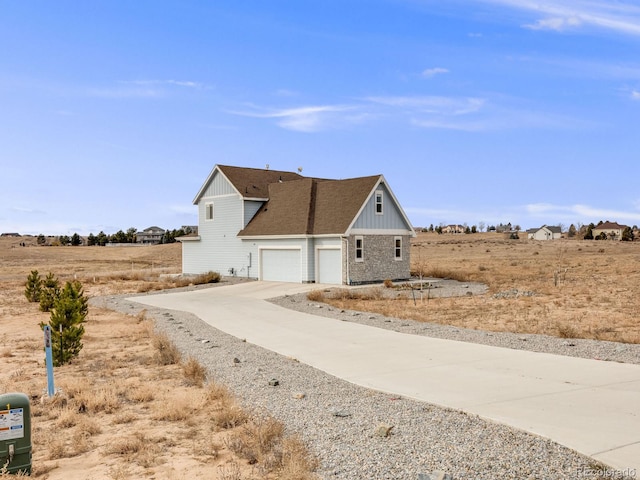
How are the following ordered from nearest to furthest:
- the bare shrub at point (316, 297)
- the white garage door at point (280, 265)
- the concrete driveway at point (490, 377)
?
the concrete driveway at point (490, 377) → the bare shrub at point (316, 297) → the white garage door at point (280, 265)

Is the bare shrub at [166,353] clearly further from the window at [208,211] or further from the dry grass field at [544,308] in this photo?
the window at [208,211]

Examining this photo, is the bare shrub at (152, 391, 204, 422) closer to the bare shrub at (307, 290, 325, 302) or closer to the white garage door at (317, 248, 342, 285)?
Result: the bare shrub at (307, 290, 325, 302)

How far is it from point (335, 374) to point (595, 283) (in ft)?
82.4

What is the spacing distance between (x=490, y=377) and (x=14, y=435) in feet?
24.4

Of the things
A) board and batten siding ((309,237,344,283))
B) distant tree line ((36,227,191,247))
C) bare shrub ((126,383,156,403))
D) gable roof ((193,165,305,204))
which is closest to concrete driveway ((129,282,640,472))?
bare shrub ((126,383,156,403))

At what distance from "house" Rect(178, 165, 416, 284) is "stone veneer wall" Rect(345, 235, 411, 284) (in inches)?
2.2

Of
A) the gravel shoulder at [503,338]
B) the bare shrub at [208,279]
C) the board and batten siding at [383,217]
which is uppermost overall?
the board and batten siding at [383,217]

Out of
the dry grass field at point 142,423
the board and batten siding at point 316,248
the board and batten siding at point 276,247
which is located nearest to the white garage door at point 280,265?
the board and batten siding at point 276,247

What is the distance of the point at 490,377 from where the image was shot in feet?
34.3

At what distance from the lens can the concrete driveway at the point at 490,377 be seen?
730 cm

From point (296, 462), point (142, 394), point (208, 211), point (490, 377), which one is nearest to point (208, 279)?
point (208, 211)

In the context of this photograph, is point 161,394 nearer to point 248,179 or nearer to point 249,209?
point 249,209

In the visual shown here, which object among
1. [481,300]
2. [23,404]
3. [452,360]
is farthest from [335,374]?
[481,300]

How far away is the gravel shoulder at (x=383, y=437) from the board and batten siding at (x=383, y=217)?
21.6m
